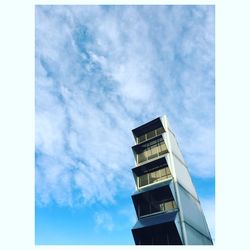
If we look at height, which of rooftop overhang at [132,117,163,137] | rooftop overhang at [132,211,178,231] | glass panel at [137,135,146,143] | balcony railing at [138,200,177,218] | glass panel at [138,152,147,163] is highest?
rooftop overhang at [132,117,163,137]

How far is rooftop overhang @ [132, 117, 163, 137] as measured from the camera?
2825 cm

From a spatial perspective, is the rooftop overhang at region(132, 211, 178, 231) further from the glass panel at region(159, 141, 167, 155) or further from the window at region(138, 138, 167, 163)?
the window at region(138, 138, 167, 163)

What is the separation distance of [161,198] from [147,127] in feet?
30.3

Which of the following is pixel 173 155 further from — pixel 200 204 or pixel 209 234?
pixel 209 234

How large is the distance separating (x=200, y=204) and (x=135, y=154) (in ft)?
30.1

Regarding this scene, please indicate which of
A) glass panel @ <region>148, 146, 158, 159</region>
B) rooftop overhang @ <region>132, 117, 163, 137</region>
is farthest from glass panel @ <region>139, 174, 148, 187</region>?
rooftop overhang @ <region>132, 117, 163, 137</region>

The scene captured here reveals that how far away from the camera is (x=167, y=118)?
30.1 metres

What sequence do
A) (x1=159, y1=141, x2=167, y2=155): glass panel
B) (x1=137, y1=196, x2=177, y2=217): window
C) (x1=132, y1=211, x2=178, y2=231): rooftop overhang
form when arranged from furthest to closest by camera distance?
(x1=159, y1=141, x2=167, y2=155): glass panel → (x1=137, y1=196, x2=177, y2=217): window → (x1=132, y1=211, x2=178, y2=231): rooftop overhang

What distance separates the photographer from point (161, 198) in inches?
872

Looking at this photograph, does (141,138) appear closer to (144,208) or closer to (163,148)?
(163,148)

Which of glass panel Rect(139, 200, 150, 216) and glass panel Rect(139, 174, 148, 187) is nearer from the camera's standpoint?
glass panel Rect(139, 200, 150, 216)

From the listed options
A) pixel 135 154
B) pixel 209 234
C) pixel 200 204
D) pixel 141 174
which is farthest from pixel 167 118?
pixel 209 234

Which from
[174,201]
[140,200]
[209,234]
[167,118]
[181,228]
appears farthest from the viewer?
[167,118]

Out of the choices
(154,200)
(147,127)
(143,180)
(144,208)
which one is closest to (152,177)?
(143,180)
